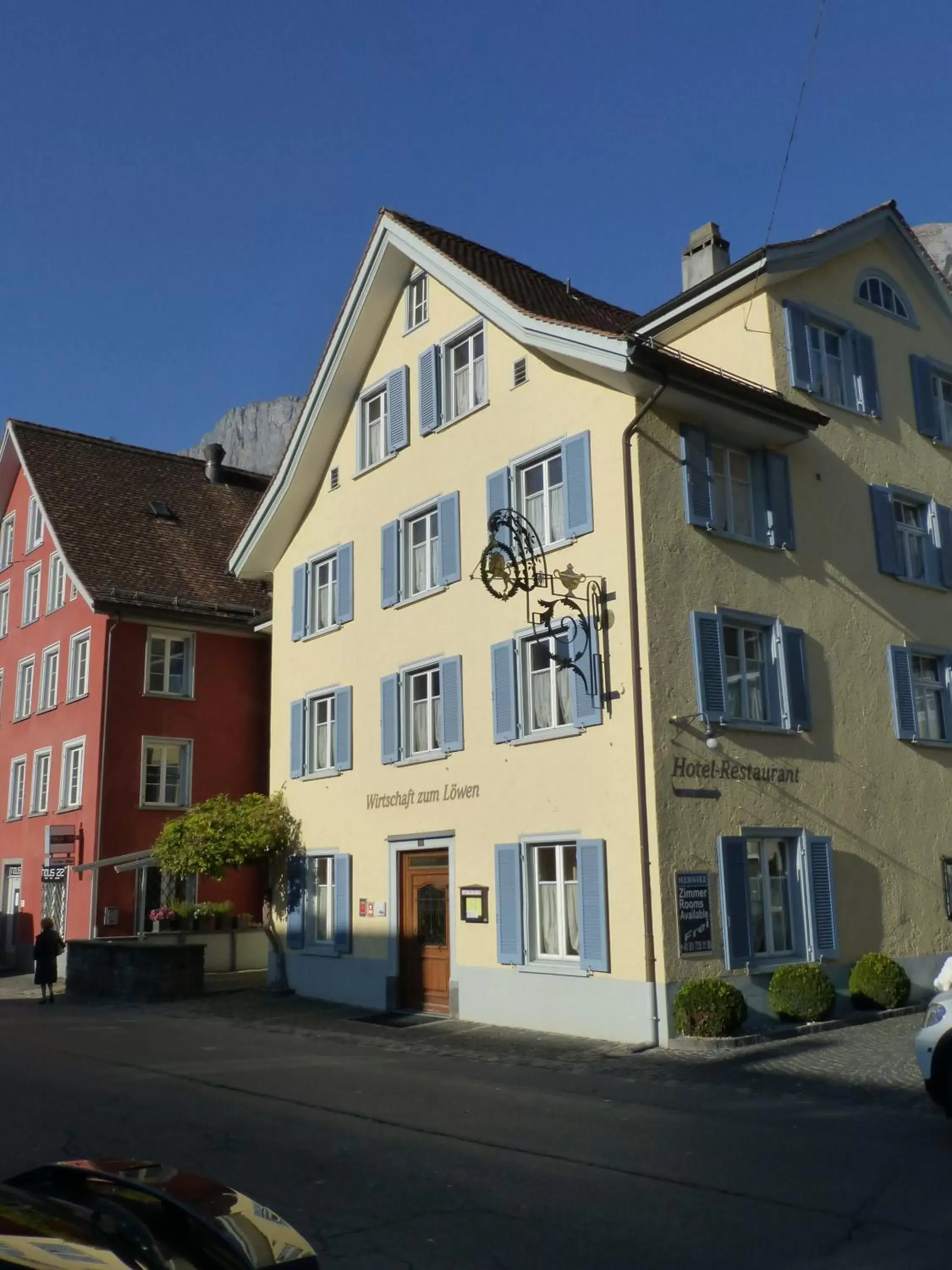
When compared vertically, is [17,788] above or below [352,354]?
below

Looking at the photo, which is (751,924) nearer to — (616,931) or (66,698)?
(616,931)

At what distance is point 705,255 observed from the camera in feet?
73.2

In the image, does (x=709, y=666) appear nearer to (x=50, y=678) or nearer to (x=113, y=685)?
(x=113, y=685)

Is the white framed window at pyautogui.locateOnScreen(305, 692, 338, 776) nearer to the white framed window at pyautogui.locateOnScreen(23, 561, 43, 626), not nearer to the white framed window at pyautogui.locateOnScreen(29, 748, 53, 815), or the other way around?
the white framed window at pyautogui.locateOnScreen(29, 748, 53, 815)

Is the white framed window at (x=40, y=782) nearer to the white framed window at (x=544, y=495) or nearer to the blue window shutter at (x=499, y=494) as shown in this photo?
the blue window shutter at (x=499, y=494)

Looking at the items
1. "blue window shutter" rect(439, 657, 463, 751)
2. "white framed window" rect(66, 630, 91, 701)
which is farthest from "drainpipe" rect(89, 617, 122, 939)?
"blue window shutter" rect(439, 657, 463, 751)

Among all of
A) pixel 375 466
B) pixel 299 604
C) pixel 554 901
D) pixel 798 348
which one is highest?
pixel 798 348

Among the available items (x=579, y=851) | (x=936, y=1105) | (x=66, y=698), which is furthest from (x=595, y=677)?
(x=66, y=698)

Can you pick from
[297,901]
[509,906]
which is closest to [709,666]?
[509,906]

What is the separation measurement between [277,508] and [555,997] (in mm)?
11531

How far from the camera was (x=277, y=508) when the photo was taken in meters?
23.8

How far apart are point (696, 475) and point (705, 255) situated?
719 cm

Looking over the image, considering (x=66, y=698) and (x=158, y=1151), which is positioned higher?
(x=66, y=698)

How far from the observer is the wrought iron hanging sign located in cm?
1641
